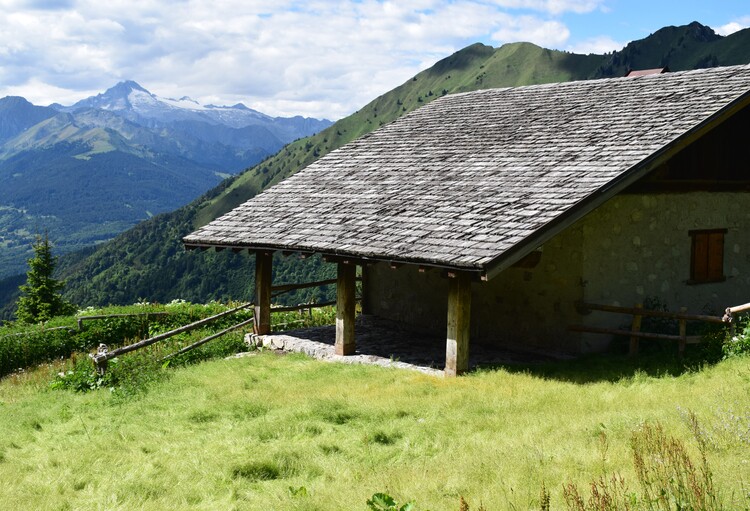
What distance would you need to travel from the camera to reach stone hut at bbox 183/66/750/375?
12.0 m

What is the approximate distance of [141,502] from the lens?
23.0ft

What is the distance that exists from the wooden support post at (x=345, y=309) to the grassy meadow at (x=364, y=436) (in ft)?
4.94

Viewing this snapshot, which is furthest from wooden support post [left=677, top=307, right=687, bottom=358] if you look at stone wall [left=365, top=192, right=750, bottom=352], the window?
the window

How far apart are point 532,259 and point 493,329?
102 inches

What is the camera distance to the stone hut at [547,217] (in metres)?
12.0

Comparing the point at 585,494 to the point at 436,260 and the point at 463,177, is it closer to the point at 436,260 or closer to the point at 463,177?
the point at 436,260

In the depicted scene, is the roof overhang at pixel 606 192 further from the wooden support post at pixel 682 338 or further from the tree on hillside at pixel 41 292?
the tree on hillside at pixel 41 292

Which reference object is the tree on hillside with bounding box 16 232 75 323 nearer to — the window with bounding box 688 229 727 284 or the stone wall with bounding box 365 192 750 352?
the stone wall with bounding box 365 192 750 352

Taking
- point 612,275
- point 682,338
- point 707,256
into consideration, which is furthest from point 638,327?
point 707,256

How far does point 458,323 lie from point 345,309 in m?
3.15

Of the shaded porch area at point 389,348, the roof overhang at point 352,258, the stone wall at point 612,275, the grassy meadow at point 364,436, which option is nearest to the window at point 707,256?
the stone wall at point 612,275

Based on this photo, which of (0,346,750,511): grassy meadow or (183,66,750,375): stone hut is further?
(183,66,750,375): stone hut

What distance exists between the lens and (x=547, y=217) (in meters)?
11.3

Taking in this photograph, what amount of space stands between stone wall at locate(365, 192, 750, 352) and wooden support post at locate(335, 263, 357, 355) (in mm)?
1728
